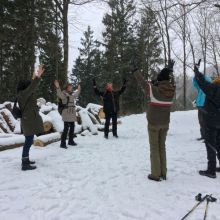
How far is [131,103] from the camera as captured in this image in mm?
39219

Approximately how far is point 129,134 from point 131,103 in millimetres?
25640

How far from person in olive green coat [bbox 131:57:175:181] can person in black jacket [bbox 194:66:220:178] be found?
0.68 metres

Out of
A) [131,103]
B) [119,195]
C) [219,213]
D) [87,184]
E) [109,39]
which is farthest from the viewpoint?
[131,103]

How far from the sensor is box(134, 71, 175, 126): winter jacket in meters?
6.48

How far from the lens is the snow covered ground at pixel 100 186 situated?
4.98 meters

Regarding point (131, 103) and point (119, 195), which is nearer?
point (119, 195)

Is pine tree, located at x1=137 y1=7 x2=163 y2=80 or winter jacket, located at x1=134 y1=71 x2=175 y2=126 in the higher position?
pine tree, located at x1=137 y1=7 x2=163 y2=80

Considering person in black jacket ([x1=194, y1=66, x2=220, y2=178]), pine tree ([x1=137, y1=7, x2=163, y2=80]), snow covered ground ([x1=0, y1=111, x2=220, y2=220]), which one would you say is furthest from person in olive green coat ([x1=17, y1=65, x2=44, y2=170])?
pine tree ([x1=137, y1=7, x2=163, y2=80])

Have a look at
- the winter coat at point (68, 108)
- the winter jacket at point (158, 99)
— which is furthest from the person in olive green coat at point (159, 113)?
the winter coat at point (68, 108)

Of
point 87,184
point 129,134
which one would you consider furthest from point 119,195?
point 129,134

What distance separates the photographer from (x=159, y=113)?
664 cm

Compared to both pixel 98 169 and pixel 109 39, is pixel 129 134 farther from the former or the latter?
pixel 109 39

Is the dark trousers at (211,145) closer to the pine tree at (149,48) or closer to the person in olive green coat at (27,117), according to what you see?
the person in olive green coat at (27,117)

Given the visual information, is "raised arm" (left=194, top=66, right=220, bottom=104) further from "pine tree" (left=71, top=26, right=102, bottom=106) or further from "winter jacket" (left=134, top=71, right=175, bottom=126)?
"pine tree" (left=71, top=26, right=102, bottom=106)
